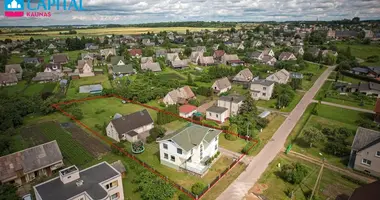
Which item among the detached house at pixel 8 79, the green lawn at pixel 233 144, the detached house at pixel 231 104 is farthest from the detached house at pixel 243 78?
the detached house at pixel 8 79

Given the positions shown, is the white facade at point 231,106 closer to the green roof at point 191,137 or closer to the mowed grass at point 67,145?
the green roof at point 191,137

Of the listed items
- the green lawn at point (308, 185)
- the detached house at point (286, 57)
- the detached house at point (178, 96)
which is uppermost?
the detached house at point (286, 57)

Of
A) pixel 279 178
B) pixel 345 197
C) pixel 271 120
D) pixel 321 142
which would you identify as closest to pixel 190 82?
pixel 271 120

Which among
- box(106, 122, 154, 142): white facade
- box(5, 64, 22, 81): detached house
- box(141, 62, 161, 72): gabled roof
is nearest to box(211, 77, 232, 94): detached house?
box(106, 122, 154, 142): white facade

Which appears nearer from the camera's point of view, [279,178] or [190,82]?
[279,178]

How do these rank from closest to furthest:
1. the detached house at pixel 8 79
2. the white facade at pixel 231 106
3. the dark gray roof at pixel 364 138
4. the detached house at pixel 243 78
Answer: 1. the dark gray roof at pixel 364 138
2. the white facade at pixel 231 106
3. the detached house at pixel 243 78
4. the detached house at pixel 8 79

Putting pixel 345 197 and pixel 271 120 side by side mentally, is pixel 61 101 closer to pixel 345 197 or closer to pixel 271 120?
pixel 271 120
